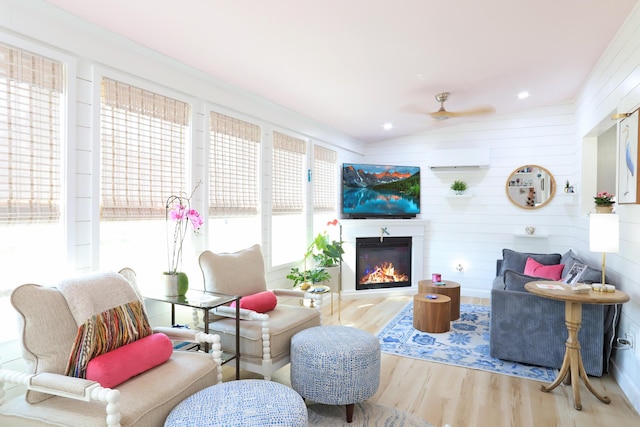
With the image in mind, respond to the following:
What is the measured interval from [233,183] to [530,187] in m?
4.36

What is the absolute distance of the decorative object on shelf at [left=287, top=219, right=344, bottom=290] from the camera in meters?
4.74

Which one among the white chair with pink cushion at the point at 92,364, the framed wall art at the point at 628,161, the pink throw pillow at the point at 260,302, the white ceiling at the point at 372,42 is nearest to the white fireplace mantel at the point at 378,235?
the white ceiling at the point at 372,42

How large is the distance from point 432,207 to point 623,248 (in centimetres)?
342

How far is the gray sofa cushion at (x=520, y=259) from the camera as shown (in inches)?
195

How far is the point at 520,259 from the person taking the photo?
5137 mm

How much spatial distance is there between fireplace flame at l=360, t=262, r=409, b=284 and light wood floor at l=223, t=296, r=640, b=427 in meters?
2.46

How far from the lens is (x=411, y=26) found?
9.34 ft

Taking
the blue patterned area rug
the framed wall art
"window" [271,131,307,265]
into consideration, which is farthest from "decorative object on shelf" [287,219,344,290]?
the framed wall art

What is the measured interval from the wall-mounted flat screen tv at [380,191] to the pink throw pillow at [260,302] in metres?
3.07

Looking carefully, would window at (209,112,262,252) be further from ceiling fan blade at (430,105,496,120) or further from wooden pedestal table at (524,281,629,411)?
wooden pedestal table at (524,281,629,411)

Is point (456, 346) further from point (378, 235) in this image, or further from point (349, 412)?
point (378, 235)

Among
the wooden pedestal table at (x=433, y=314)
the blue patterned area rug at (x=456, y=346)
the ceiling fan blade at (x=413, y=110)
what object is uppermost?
the ceiling fan blade at (x=413, y=110)

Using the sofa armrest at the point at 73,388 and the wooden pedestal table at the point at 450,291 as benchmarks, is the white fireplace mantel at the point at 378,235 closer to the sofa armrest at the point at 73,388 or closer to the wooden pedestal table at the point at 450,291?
the wooden pedestal table at the point at 450,291

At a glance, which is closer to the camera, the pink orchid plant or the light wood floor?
the light wood floor
